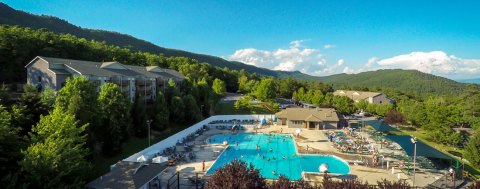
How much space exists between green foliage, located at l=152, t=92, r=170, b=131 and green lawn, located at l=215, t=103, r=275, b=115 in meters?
21.8

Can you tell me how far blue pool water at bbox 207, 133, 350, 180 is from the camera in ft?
89.7

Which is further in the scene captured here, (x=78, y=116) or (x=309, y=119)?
(x=309, y=119)

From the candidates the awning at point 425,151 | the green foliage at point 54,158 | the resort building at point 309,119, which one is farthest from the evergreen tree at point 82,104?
the resort building at point 309,119

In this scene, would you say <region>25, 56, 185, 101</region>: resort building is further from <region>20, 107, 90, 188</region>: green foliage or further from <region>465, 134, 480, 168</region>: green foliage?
<region>465, 134, 480, 168</region>: green foliage

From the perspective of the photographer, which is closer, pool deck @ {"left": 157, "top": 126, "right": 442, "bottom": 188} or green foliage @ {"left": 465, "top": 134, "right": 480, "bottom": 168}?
pool deck @ {"left": 157, "top": 126, "right": 442, "bottom": 188}

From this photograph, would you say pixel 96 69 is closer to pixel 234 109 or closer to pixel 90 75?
pixel 90 75

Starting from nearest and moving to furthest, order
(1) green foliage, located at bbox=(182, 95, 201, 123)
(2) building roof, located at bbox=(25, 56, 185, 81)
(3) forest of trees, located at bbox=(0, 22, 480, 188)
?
(3) forest of trees, located at bbox=(0, 22, 480, 188) < (2) building roof, located at bbox=(25, 56, 185, 81) < (1) green foliage, located at bbox=(182, 95, 201, 123)

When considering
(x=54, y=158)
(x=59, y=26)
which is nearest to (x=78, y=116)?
(x=54, y=158)

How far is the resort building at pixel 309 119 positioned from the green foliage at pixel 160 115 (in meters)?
20.9

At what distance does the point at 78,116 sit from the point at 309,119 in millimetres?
34794

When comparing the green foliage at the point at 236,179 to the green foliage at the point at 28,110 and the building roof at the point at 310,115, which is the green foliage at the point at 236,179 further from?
the building roof at the point at 310,115

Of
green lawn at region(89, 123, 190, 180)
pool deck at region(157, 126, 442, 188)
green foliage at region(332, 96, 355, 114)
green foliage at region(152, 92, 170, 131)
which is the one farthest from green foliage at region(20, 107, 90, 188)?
green foliage at region(332, 96, 355, 114)

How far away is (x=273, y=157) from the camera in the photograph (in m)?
31.9

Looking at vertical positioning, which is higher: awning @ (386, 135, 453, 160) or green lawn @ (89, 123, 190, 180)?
awning @ (386, 135, 453, 160)
